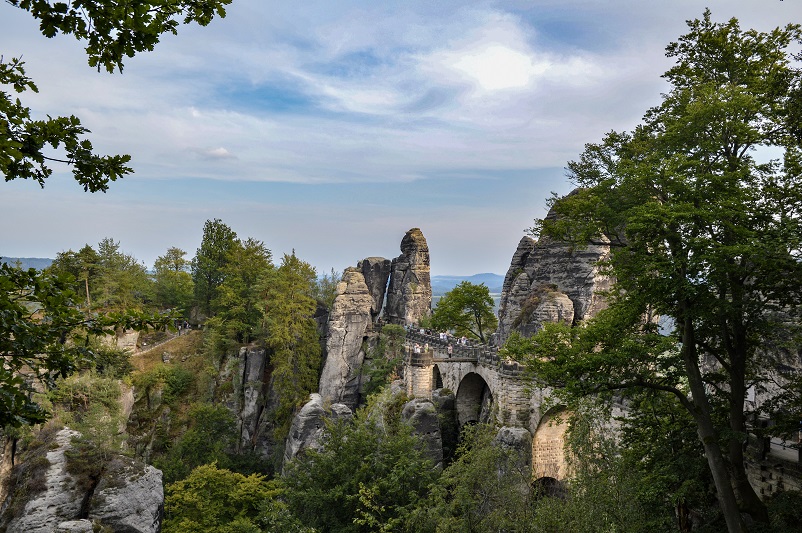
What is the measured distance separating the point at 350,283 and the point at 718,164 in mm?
31488

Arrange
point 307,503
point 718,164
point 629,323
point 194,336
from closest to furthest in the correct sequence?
point 718,164 < point 629,323 < point 307,503 < point 194,336

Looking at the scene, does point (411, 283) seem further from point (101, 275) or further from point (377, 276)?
point (101, 275)

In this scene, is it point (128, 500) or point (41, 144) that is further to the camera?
point (128, 500)

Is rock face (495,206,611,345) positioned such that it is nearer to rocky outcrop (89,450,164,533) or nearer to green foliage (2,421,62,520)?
rocky outcrop (89,450,164,533)

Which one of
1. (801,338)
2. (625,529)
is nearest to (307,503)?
(625,529)

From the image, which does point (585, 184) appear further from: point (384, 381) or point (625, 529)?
point (384, 381)

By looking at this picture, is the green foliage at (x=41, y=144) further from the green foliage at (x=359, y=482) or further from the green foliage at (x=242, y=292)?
the green foliage at (x=242, y=292)

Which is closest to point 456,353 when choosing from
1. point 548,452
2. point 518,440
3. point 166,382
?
point 548,452

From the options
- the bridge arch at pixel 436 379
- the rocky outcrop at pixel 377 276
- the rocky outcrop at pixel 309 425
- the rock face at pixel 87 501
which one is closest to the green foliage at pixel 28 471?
the rock face at pixel 87 501

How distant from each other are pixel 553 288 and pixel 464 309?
17.6 meters

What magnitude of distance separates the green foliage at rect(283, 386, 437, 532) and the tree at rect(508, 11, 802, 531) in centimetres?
873

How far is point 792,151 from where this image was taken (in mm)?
11914

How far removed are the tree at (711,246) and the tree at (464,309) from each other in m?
31.1

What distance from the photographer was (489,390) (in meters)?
29.6
